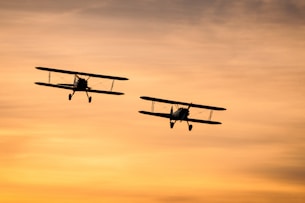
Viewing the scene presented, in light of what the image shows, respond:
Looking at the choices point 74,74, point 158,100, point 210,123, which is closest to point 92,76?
point 74,74

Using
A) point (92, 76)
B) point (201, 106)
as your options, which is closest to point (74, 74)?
point (92, 76)

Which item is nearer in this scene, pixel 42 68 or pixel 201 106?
pixel 42 68

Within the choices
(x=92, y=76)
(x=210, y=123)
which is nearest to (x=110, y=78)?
(x=92, y=76)

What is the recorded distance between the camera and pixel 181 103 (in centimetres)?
12756

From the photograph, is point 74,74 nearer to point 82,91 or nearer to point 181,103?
point 82,91

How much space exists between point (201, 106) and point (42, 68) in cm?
2644

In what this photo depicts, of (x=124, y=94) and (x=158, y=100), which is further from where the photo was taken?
(x=158, y=100)

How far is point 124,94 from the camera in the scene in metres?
117

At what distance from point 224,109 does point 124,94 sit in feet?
64.8

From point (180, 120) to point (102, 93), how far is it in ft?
47.7

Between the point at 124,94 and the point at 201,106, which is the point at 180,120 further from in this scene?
the point at 124,94

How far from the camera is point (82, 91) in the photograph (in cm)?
12012

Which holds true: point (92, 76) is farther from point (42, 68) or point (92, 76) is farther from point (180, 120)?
point (180, 120)

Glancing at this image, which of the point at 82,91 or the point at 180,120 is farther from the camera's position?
the point at 180,120
